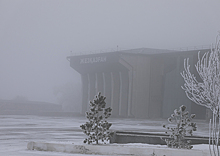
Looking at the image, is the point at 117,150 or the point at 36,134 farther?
the point at 36,134

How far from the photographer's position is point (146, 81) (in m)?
69.8

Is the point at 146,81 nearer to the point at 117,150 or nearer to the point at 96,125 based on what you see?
the point at 96,125

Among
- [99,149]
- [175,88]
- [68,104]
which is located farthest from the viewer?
[68,104]

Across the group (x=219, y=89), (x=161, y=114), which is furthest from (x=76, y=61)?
(x=219, y=89)

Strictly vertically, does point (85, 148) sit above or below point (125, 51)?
below

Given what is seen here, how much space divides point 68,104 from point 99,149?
5569 inches

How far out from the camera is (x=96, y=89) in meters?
78.6

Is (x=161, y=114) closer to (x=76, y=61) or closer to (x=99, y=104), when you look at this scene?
(x=76, y=61)

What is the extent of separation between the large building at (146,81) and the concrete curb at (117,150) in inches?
2098

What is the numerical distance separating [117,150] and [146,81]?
192 feet

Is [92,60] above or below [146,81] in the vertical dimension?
above

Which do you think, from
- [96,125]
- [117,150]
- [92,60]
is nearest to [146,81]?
[92,60]

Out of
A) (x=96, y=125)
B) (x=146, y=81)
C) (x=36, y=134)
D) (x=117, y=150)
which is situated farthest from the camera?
(x=146, y=81)

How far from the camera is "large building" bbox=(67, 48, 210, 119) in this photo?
66750mm
